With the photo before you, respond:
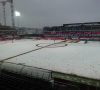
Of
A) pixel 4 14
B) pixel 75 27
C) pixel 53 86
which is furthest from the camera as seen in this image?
pixel 4 14

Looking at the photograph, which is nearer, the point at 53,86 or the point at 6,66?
the point at 53,86

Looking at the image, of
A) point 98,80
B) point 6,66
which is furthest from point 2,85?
point 98,80

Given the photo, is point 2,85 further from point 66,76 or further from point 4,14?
point 4,14

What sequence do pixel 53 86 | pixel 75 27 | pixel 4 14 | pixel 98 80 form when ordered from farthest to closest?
pixel 4 14 → pixel 75 27 → pixel 53 86 → pixel 98 80

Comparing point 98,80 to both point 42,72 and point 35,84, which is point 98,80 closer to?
point 42,72

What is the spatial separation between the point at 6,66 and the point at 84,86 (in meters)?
1.48

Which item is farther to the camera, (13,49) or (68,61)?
(13,49)

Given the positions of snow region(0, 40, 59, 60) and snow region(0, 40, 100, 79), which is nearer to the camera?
snow region(0, 40, 100, 79)

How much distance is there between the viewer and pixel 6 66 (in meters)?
2.06

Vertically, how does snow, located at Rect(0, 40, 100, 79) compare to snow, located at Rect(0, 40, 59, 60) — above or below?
below

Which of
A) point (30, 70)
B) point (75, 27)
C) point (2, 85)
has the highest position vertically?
point (75, 27)

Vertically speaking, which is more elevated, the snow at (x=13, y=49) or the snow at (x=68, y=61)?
the snow at (x=13, y=49)

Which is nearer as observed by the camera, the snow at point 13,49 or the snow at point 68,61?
the snow at point 68,61

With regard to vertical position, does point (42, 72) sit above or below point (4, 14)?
below
